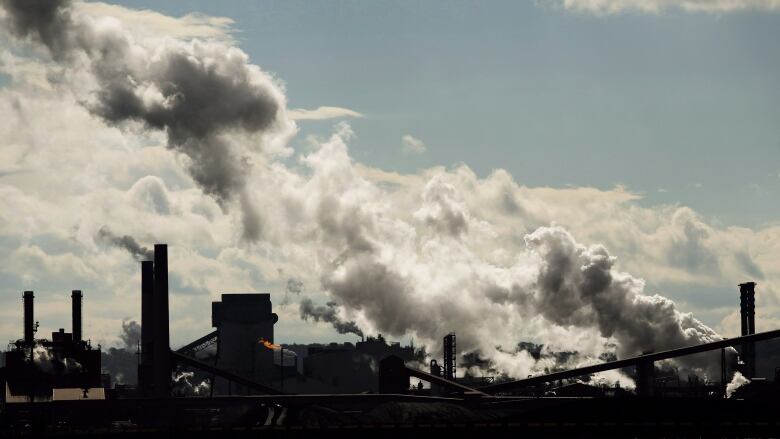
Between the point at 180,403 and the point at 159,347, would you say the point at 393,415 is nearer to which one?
the point at 180,403

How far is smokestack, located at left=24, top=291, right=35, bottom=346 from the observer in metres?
140

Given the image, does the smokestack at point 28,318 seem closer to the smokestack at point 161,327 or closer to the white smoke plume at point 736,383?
the smokestack at point 161,327

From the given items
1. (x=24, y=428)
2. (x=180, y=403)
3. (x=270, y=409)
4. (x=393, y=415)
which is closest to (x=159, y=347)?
(x=180, y=403)

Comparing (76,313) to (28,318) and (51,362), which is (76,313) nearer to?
(28,318)

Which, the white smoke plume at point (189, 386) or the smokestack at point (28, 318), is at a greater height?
the smokestack at point (28, 318)

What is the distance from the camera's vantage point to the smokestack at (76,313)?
150m

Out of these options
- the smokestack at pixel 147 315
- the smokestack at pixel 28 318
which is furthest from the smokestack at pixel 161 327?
the smokestack at pixel 28 318

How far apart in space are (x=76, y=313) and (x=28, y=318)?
978 cm

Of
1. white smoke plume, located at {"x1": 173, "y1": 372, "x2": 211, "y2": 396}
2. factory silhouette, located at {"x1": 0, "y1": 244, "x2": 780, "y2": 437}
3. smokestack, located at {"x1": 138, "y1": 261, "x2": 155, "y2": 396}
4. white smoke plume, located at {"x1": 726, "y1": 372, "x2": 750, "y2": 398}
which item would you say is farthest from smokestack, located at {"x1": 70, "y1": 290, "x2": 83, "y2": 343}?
white smoke plume, located at {"x1": 726, "y1": 372, "x2": 750, "y2": 398}

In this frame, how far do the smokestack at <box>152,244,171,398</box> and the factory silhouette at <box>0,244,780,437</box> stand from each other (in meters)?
0.11

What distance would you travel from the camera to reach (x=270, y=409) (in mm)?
113125

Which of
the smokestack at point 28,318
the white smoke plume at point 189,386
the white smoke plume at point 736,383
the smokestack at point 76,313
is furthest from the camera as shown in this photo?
the white smoke plume at point 189,386

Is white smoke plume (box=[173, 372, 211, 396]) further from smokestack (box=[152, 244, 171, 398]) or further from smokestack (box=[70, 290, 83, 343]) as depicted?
smokestack (box=[152, 244, 171, 398])

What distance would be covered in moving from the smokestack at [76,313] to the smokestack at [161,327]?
75.1 feet
